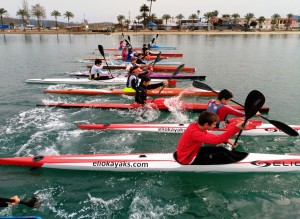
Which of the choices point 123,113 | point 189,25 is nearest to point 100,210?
point 123,113

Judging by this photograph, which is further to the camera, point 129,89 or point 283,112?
point 129,89

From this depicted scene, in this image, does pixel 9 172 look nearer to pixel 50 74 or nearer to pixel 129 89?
pixel 129 89

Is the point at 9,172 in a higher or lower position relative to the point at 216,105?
lower

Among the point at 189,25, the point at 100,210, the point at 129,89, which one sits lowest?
the point at 100,210

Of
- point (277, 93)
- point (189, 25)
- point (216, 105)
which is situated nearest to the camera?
point (216, 105)

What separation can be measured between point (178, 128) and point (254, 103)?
11.8ft

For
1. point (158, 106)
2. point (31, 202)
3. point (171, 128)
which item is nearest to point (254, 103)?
point (171, 128)

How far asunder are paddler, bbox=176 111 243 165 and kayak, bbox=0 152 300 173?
0.16 metres

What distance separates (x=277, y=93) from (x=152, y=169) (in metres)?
11.1

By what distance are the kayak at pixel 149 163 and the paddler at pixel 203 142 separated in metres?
0.16

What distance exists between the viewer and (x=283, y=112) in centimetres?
1178

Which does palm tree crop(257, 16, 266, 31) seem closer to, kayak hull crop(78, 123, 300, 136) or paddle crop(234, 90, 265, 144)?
kayak hull crop(78, 123, 300, 136)

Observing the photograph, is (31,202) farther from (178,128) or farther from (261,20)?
(261,20)

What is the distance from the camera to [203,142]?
5.54 meters
